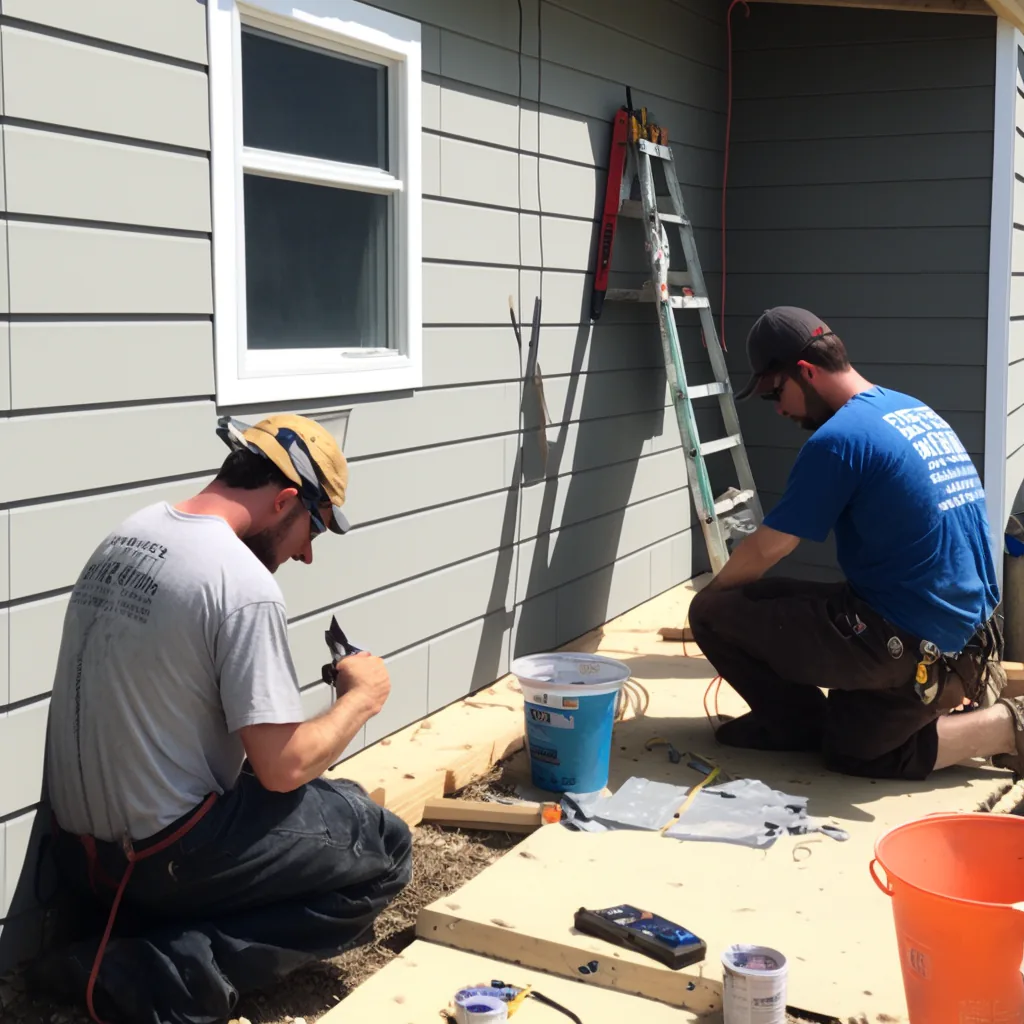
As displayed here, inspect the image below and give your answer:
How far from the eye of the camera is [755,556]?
13.4 feet

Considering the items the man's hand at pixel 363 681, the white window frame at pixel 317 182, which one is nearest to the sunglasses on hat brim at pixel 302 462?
the man's hand at pixel 363 681

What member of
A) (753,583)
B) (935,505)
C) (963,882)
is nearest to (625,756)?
(753,583)

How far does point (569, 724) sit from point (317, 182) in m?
1.83

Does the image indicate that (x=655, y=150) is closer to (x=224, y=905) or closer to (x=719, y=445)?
(x=719, y=445)

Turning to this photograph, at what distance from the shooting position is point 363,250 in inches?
163

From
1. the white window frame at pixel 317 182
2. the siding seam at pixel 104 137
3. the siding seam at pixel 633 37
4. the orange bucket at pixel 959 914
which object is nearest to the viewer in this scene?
the orange bucket at pixel 959 914

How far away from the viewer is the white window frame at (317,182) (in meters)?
3.40

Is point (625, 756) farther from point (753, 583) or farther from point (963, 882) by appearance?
point (963, 882)

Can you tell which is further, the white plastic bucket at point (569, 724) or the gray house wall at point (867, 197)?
the gray house wall at point (867, 197)

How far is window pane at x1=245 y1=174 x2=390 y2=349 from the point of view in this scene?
12.1 feet

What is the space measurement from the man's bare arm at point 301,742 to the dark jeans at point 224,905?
0.12 metres

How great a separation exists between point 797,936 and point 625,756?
1.35m

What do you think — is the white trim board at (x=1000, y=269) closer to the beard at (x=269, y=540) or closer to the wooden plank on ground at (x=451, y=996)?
the wooden plank on ground at (x=451, y=996)

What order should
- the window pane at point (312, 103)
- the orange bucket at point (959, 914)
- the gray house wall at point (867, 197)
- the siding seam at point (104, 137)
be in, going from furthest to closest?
the gray house wall at point (867, 197)
the window pane at point (312, 103)
the siding seam at point (104, 137)
the orange bucket at point (959, 914)
